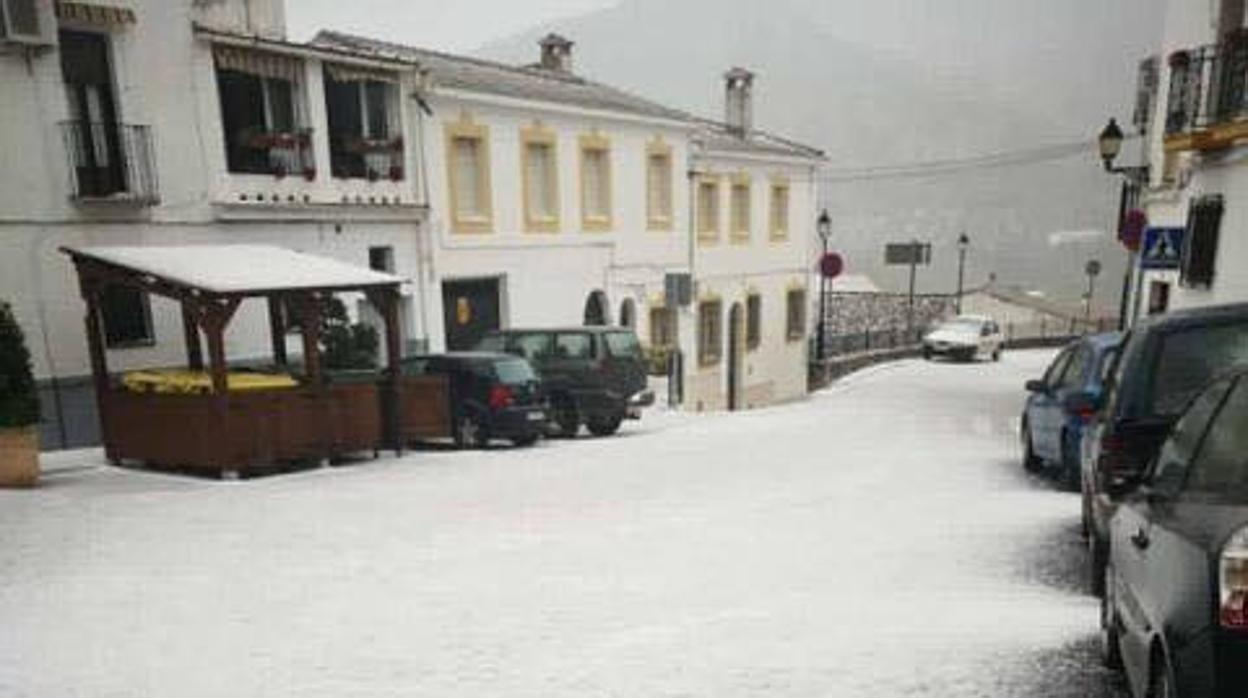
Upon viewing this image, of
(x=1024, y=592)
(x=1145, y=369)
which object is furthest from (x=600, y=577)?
(x=1145, y=369)

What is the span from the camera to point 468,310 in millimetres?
21516

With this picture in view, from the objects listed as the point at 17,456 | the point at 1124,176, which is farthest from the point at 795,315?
the point at 17,456

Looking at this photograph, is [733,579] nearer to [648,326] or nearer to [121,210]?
[121,210]

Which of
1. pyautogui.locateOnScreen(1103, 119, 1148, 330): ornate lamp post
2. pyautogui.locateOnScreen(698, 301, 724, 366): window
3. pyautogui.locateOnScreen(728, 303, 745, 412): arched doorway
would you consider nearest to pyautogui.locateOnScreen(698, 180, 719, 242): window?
pyautogui.locateOnScreen(698, 301, 724, 366): window

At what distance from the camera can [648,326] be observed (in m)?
27.2

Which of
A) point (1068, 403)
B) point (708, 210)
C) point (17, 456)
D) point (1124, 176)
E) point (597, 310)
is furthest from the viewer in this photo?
point (708, 210)

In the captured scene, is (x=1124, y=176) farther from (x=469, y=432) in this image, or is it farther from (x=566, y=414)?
(x=469, y=432)

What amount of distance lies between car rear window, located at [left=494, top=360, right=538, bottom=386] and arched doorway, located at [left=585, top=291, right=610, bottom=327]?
9752 millimetres

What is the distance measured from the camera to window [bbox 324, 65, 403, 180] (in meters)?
18.5

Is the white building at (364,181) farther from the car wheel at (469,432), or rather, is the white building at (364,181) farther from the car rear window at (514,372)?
the car rear window at (514,372)

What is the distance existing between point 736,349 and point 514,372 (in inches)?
661

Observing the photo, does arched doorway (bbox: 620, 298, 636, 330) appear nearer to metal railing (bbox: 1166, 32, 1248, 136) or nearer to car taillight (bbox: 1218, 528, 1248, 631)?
metal railing (bbox: 1166, 32, 1248, 136)

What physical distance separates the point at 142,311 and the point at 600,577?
12159 mm

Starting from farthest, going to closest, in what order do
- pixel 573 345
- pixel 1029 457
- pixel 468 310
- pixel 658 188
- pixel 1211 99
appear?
pixel 658 188 < pixel 468 310 < pixel 573 345 < pixel 1211 99 < pixel 1029 457
